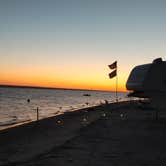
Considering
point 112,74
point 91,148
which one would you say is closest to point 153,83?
point 91,148

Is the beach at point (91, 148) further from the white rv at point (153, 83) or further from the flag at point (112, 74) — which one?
the flag at point (112, 74)

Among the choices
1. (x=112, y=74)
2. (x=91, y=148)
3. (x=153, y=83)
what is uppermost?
(x=112, y=74)

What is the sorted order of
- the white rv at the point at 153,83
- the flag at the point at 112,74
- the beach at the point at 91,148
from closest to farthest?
the beach at the point at 91,148
the white rv at the point at 153,83
the flag at the point at 112,74

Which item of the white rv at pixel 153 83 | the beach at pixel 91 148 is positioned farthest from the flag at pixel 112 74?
the beach at pixel 91 148

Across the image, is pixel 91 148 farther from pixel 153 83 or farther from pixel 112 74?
pixel 112 74

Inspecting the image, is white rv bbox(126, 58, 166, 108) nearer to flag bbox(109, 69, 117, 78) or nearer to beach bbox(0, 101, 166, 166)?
beach bbox(0, 101, 166, 166)

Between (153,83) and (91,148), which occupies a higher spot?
(153,83)

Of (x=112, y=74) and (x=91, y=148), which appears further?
(x=112, y=74)

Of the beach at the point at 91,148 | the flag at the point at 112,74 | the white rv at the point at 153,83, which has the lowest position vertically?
the beach at the point at 91,148

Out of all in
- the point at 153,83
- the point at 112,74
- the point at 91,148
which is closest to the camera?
the point at 91,148

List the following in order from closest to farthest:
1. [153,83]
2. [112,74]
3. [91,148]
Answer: [91,148]
[153,83]
[112,74]

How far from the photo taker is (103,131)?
18531 millimetres

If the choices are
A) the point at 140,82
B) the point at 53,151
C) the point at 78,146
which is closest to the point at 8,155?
the point at 53,151

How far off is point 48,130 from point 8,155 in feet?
25.5
